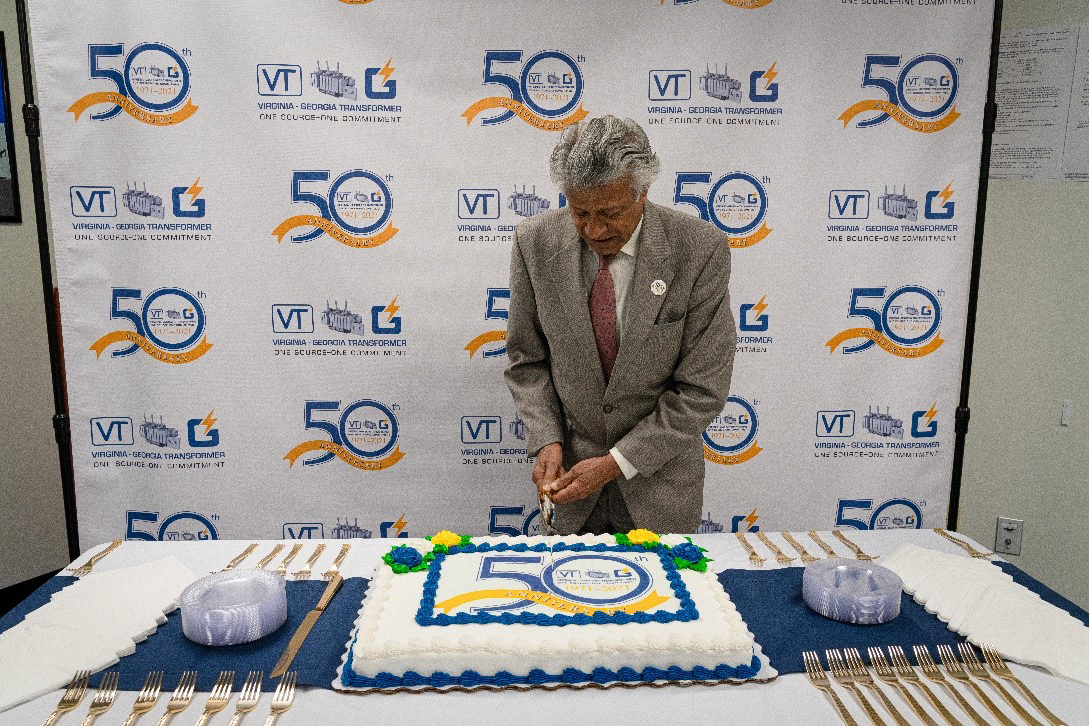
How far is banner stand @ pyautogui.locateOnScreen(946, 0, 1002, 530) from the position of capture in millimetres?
2939

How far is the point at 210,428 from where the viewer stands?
306cm

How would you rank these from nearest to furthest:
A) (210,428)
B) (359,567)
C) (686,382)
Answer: (359,567), (686,382), (210,428)

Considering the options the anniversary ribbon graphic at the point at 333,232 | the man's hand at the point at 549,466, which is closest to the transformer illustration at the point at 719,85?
the anniversary ribbon graphic at the point at 333,232

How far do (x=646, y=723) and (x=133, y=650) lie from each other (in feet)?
2.92

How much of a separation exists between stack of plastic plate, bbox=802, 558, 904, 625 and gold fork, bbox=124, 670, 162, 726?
3.83ft

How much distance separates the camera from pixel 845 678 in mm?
1194

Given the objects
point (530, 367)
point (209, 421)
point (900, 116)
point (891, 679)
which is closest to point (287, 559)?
point (530, 367)

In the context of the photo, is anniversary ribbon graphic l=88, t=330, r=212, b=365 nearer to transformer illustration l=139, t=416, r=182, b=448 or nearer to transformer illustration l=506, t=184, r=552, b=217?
transformer illustration l=139, t=416, r=182, b=448

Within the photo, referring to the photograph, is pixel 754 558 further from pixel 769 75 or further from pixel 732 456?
pixel 769 75

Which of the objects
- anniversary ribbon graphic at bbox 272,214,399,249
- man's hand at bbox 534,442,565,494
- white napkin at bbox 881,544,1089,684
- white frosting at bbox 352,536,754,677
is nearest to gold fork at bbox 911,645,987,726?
white napkin at bbox 881,544,1089,684

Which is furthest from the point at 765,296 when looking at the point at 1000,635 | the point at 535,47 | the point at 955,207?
the point at 1000,635

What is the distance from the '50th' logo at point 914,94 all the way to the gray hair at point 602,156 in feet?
5.10

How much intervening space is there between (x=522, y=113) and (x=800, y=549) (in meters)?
2.01

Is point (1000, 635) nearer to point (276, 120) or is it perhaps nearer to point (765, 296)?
point (765, 296)
